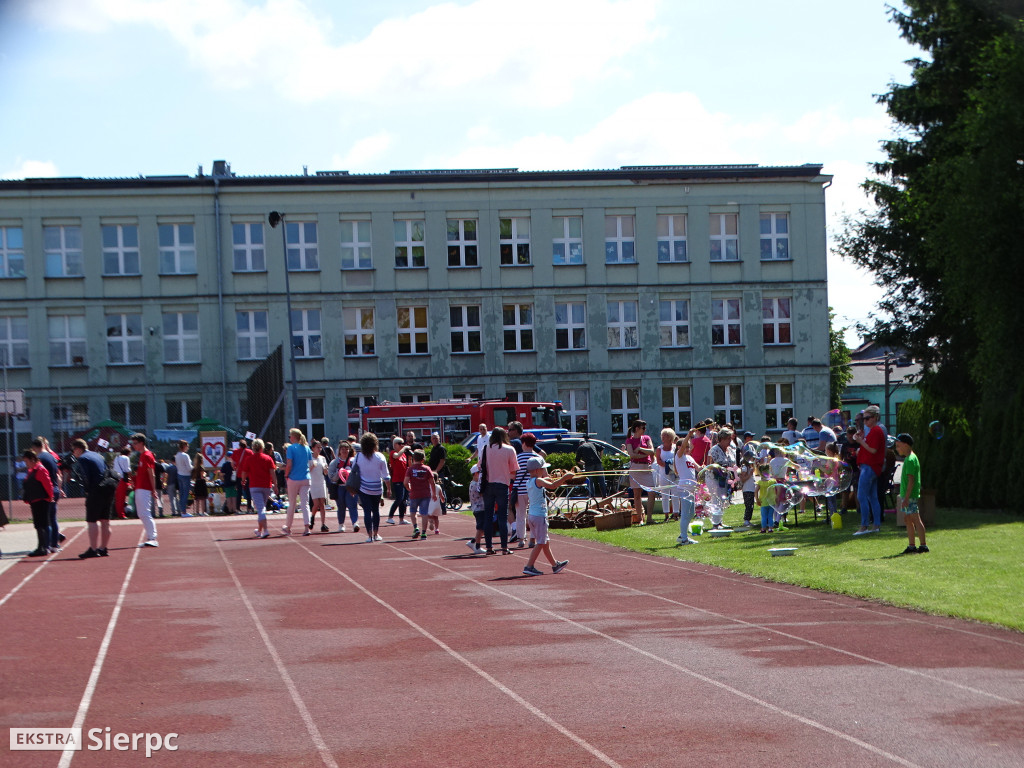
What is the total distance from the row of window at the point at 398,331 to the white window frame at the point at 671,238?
1869 millimetres

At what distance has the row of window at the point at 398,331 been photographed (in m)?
50.6

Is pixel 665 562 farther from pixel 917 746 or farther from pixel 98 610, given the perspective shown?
pixel 917 746

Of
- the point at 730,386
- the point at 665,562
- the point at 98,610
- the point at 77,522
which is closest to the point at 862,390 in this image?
the point at 730,386

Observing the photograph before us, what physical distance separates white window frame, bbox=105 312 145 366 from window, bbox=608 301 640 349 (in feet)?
64.4

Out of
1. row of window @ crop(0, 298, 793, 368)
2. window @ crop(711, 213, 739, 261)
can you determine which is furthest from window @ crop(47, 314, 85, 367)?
window @ crop(711, 213, 739, 261)

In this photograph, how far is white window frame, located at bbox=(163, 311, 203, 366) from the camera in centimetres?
5072

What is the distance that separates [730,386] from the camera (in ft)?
175

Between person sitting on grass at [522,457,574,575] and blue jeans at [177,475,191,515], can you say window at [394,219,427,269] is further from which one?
person sitting on grass at [522,457,574,575]

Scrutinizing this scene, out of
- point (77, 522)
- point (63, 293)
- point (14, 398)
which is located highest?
point (63, 293)

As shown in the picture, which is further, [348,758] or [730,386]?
[730,386]

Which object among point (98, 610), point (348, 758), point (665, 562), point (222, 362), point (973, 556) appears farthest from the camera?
point (222, 362)

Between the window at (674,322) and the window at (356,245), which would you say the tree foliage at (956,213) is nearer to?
the window at (674,322)

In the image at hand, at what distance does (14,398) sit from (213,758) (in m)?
21.3

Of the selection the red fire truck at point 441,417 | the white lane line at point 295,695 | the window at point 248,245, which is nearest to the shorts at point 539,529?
the white lane line at point 295,695
